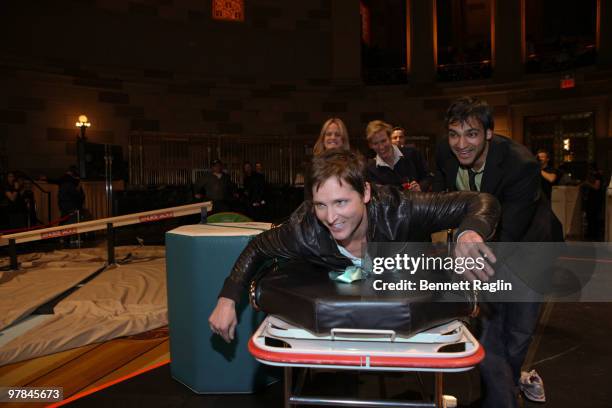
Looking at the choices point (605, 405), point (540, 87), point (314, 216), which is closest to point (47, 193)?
point (314, 216)

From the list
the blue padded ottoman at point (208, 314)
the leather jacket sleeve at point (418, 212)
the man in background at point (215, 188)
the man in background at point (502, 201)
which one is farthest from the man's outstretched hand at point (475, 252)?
the man in background at point (215, 188)

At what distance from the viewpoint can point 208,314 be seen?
2.36 metres

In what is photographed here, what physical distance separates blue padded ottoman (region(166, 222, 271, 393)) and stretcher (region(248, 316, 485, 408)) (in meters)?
1.03

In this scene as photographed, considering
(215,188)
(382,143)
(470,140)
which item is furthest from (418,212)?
(215,188)

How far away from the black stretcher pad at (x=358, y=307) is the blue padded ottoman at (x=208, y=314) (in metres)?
0.99

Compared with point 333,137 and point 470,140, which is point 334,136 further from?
point 470,140

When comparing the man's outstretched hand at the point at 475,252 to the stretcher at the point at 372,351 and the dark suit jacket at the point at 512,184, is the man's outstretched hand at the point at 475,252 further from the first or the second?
the dark suit jacket at the point at 512,184

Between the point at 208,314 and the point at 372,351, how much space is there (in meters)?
1.35

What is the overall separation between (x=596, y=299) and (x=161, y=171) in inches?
360

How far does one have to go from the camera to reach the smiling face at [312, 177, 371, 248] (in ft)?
4.80

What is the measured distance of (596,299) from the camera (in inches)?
165

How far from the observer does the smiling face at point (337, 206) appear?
4.80 ft

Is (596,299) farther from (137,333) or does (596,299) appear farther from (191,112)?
(191,112)

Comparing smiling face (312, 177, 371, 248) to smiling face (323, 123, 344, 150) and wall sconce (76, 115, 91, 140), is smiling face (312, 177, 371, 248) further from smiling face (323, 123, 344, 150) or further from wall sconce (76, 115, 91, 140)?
wall sconce (76, 115, 91, 140)
